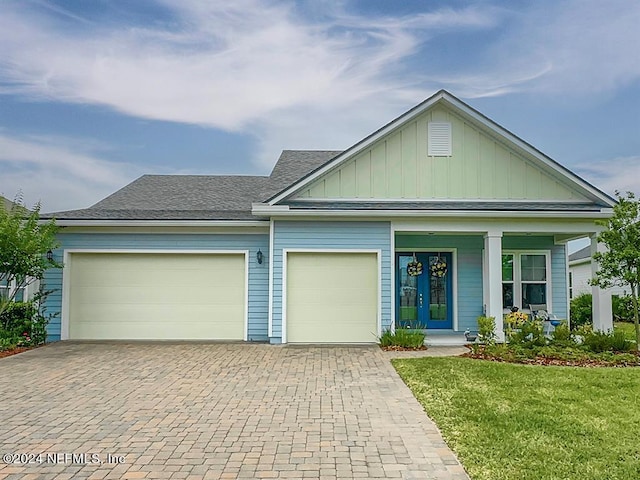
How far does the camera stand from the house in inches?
452

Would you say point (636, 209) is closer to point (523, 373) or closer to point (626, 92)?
point (523, 373)

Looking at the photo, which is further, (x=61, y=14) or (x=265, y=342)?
(x=61, y=14)

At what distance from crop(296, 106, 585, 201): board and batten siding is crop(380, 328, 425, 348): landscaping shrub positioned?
128 inches

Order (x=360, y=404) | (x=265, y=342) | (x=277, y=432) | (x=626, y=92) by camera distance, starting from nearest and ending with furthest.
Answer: (x=277, y=432) < (x=360, y=404) < (x=265, y=342) < (x=626, y=92)

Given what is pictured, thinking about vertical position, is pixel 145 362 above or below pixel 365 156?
below

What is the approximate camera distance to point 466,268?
13352 millimetres

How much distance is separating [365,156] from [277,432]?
7.98m

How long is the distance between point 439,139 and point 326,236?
12.1ft

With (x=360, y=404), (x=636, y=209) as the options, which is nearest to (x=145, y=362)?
(x=360, y=404)

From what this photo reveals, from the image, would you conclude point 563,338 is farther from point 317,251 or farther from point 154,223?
point 154,223

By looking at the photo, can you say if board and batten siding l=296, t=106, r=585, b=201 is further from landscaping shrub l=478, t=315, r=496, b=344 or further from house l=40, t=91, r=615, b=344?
landscaping shrub l=478, t=315, r=496, b=344

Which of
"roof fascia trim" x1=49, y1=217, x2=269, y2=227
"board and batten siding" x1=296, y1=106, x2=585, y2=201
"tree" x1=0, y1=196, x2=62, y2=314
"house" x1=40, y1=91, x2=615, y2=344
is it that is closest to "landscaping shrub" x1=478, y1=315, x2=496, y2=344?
"house" x1=40, y1=91, x2=615, y2=344

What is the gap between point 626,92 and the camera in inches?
744

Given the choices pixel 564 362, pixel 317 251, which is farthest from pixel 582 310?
pixel 317 251
